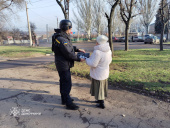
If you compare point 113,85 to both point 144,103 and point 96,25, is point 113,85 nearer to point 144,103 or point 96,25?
point 144,103

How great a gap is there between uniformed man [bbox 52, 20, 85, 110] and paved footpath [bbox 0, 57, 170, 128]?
38 cm

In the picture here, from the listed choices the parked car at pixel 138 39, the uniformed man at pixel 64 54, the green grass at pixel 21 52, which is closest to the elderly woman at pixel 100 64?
the uniformed man at pixel 64 54

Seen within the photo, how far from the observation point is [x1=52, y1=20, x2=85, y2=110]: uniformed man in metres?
2.61

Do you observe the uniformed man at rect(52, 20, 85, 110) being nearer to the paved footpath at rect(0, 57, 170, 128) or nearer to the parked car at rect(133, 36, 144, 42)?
the paved footpath at rect(0, 57, 170, 128)

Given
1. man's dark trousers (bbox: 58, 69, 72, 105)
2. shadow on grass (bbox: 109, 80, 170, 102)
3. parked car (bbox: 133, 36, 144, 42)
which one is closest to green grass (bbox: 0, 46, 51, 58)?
shadow on grass (bbox: 109, 80, 170, 102)

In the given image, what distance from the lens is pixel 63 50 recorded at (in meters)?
2.59

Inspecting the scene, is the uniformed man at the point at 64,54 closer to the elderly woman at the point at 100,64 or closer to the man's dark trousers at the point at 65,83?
the man's dark trousers at the point at 65,83

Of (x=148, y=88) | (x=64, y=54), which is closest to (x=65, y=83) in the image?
(x=64, y=54)

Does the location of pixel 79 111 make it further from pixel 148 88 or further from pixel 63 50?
pixel 148 88

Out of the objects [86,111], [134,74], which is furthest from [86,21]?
[86,111]

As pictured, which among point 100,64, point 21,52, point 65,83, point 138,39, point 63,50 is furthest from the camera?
point 138,39

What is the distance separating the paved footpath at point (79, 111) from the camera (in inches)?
97.0

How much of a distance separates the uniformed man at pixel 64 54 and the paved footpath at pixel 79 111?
38 centimetres

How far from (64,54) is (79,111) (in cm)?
134
